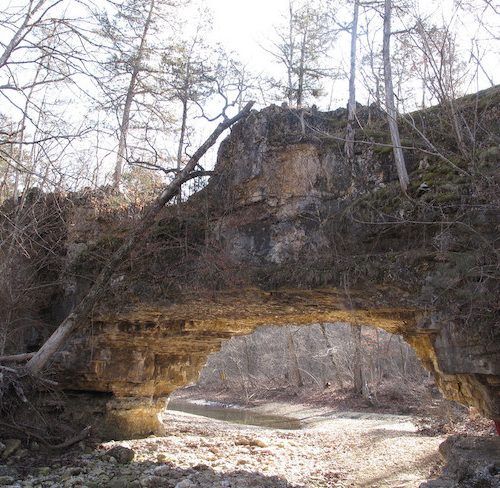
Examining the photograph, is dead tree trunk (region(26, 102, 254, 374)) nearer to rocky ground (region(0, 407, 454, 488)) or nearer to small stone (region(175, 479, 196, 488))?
rocky ground (region(0, 407, 454, 488))

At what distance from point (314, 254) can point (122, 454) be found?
5.08 meters

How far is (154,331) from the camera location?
10797 millimetres

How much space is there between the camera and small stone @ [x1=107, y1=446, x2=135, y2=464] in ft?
30.8

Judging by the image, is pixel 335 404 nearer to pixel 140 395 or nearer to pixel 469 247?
pixel 140 395

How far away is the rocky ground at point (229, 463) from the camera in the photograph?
8344 mm

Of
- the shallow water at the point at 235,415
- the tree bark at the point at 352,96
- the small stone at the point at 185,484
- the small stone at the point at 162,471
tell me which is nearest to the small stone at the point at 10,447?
the small stone at the point at 162,471

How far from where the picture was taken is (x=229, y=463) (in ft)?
33.0

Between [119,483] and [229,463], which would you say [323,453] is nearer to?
[229,463]

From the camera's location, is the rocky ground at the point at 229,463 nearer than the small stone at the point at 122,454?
Yes

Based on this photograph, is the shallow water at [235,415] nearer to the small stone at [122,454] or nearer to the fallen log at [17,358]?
the small stone at [122,454]

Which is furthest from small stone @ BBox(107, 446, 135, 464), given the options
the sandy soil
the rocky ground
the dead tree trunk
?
the dead tree trunk

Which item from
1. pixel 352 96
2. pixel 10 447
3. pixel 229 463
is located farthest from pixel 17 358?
pixel 352 96

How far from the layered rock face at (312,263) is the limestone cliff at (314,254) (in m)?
0.02

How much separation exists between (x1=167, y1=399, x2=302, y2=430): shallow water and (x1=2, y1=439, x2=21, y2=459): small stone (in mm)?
11492
